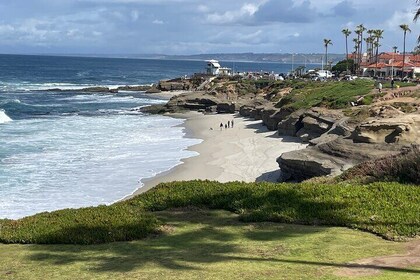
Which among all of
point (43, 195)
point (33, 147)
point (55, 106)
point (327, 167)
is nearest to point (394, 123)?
point (327, 167)

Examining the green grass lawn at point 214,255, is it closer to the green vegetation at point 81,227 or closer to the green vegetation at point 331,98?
the green vegetation at point 81,227

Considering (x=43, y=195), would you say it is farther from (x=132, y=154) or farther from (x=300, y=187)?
(x=300, y=187)

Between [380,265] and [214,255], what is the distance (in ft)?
7.29

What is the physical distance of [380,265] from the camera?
23.4ft

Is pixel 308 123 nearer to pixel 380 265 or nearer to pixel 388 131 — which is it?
pixel 388 131

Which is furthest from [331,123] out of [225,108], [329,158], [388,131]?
[225,108]

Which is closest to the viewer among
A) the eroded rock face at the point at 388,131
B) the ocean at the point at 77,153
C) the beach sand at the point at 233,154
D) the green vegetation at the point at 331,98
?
the eroded rock face at the point at 388,131

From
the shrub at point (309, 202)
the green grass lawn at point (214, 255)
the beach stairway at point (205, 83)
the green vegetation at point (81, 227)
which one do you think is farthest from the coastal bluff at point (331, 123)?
the beach stairway at point (205, 83)

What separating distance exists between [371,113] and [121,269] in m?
25.0

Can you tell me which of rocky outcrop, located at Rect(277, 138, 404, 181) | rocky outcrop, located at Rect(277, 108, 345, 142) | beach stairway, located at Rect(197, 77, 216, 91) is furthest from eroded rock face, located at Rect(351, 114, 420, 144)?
beach stairway, located at Rect(197, 77, 216, 91)

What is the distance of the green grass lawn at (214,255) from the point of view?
22.9 feet

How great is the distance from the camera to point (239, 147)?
112ft

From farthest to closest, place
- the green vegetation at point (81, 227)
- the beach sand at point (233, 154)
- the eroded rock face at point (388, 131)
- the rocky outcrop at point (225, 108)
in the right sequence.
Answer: the rocky outcrop at point (225, 108), the beach sand at point (233, 154), the eroded rock face at point (388, 131), the green vegetation at point (81, 227)

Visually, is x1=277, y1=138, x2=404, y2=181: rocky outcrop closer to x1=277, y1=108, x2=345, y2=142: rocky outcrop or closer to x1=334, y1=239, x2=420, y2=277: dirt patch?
x1=334, y1=239, x2=420, y2=277: dirt patch
